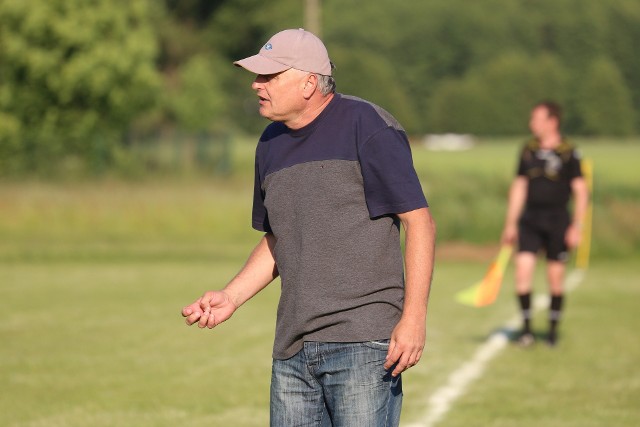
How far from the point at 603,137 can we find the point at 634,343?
4749 cm

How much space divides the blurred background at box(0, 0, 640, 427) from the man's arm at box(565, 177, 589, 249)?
112 centimetres

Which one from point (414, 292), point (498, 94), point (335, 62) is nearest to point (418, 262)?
point (414, 292)

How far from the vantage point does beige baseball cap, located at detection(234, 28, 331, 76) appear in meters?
4.71

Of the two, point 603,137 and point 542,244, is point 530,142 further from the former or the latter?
point 603,137

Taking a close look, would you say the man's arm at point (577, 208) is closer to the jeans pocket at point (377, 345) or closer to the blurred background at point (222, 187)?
the blurred background at point (222, 187)

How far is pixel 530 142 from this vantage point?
12.3 m

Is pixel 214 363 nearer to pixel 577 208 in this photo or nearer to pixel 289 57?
pixel 577 208

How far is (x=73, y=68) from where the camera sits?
39594mm

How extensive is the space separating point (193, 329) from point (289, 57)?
9493 mm

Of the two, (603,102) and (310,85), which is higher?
(603,102)

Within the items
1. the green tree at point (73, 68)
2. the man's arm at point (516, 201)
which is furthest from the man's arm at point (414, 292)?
the green tree at point (73, 68)

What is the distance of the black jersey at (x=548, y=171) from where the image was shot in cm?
1228

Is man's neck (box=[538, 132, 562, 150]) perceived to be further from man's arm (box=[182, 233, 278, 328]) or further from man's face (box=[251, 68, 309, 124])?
man's face (box=[251, 68, 309, 124])

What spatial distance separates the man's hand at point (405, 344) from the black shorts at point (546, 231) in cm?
800
